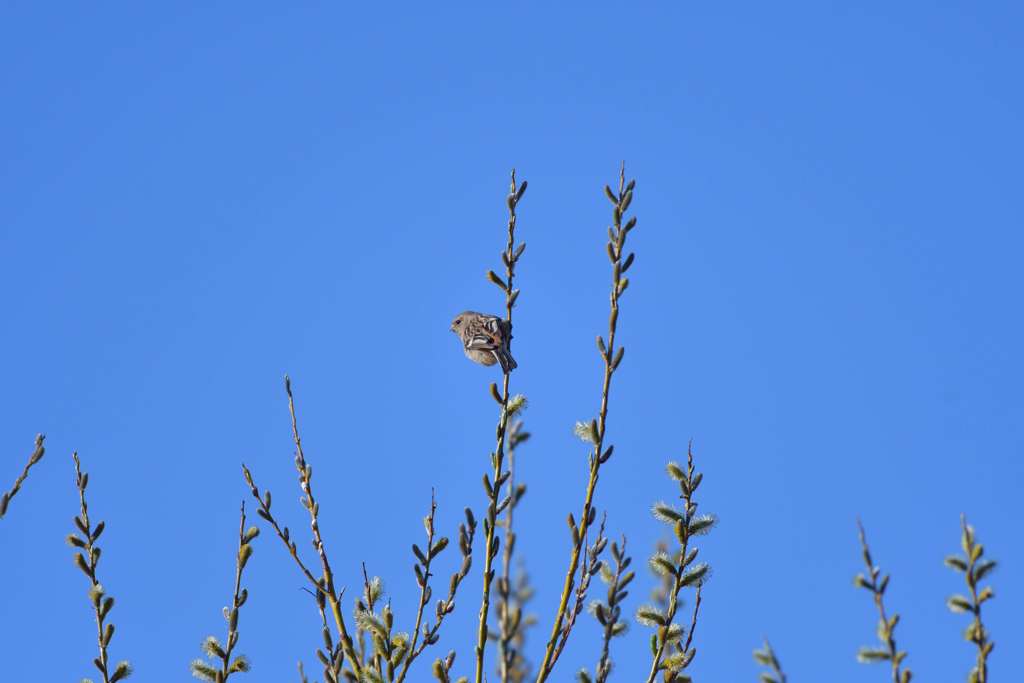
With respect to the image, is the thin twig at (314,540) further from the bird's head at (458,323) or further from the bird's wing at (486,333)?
the bird's head at (458,323)

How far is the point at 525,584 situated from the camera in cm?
348

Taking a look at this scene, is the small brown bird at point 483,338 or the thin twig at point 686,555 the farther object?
the small brown bird at point 483,338

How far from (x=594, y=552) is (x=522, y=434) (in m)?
0.51

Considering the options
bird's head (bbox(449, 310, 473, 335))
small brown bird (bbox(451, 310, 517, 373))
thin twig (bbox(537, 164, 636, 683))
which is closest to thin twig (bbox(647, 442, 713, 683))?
thin twig (bbox(537, 164, 636, 683))

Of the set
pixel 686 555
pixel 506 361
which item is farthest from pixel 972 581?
pixel 506 361

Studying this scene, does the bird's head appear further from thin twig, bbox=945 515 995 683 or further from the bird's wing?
thin twig, bbox=945 515 995 683

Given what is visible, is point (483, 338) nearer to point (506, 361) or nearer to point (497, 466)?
point (506, 361)

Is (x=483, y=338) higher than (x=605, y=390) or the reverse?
higher

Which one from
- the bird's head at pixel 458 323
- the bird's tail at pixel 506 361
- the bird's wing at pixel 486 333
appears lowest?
the bird's tail at pixel 506 361

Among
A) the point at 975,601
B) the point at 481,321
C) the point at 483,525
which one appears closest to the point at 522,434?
the point at 483,525

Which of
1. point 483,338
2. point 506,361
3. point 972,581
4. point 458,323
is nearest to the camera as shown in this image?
point 972,581

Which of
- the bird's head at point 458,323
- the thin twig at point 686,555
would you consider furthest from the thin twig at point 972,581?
the bird's head at point 458,323

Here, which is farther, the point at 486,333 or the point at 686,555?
the point at 486,333

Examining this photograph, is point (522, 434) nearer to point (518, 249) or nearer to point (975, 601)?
point (518, 249)
